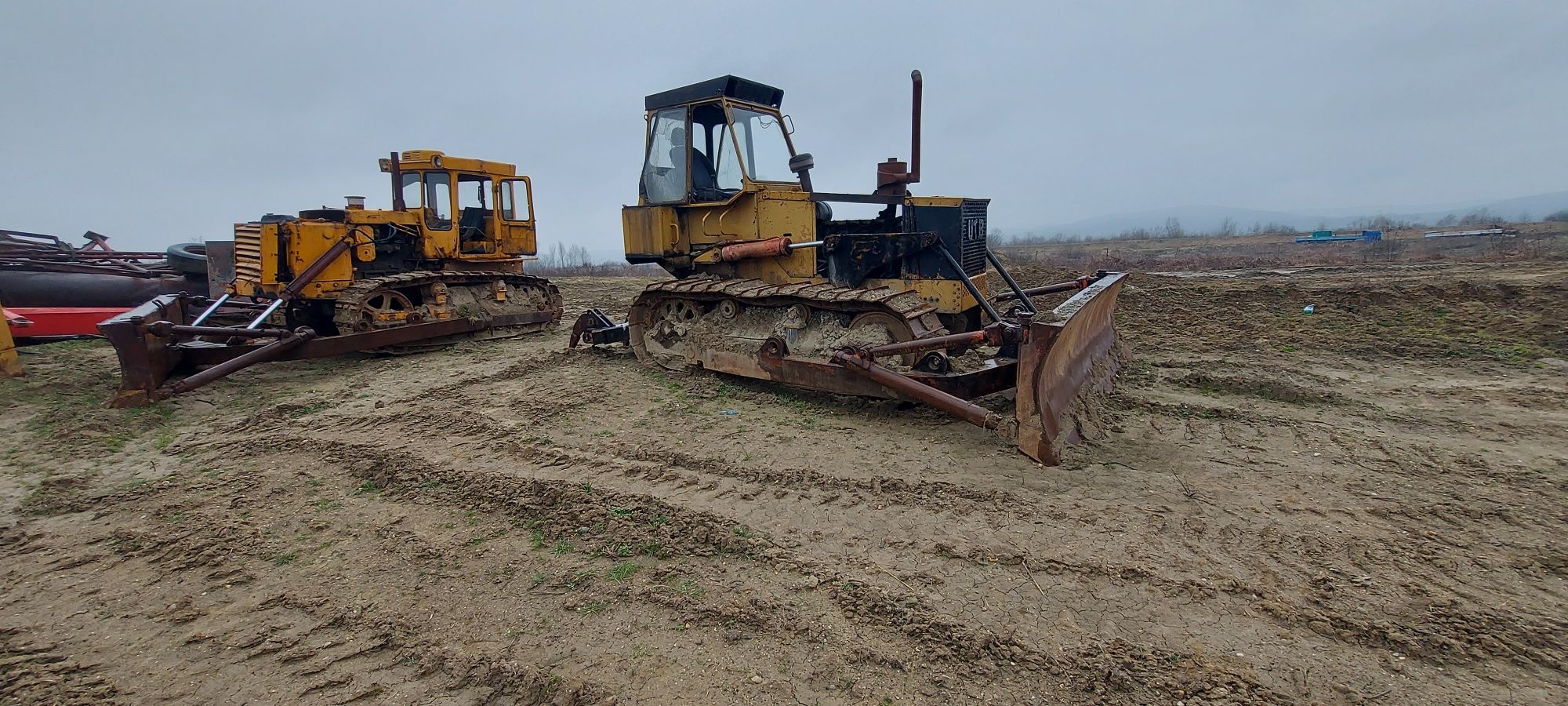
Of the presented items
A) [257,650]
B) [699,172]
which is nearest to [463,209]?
[699,172]

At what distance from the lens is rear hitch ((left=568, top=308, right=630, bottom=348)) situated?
328 inches

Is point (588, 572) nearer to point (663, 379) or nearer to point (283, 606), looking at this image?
point (283, 606)

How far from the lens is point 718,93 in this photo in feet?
23.7

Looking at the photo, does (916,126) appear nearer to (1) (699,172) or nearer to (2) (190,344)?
(1) (699,172)

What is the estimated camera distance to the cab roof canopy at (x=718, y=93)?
23.7 ft

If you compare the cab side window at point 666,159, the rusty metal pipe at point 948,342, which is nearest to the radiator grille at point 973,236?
the rusty metal pipe at point 948,342

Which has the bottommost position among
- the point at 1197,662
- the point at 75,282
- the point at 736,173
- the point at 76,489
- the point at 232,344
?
the point at 1197,662

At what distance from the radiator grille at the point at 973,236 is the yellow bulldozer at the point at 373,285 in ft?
22.3

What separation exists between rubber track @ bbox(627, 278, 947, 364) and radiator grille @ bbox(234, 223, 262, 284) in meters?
4.92

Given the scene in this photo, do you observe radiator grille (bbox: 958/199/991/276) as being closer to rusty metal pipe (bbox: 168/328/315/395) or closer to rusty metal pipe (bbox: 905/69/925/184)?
rusty metal pipe (bbox: 905/69/925/184)

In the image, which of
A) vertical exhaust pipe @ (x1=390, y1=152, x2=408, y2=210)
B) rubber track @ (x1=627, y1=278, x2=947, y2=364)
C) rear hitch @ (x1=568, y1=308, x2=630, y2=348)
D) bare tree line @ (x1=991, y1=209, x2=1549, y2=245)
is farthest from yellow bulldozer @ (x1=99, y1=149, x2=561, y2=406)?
bare tree line @ (x1=991, y1=209, x2=1549, y2=245)

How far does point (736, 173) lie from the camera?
747cm

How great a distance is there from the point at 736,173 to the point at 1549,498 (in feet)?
21.8

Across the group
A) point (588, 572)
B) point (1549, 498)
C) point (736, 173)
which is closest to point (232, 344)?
point (736, 173)
